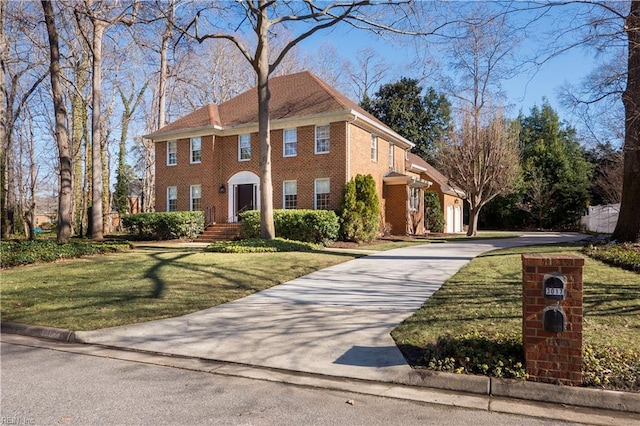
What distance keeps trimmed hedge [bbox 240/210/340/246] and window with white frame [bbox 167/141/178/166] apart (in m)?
8.86

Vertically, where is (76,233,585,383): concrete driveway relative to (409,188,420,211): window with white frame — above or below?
below

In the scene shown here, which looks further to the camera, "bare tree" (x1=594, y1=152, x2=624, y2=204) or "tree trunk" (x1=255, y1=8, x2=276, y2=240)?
"bare tree" (x1=594, y1=152, x2=624, y2=204)

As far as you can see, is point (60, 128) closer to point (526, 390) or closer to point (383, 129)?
point (383, 129)

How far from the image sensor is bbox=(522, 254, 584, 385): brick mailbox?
161 inches

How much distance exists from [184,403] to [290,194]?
17.6 meters

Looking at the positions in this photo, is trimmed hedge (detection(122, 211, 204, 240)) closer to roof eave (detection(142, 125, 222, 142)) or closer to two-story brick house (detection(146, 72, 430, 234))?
two-story brick house (detection(146, 72, 430, 234))

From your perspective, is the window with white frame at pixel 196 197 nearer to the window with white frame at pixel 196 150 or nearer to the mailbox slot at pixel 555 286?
the window with white frame at pixel 196 150

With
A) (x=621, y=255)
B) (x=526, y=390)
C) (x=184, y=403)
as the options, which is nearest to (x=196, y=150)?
(x=621, y=255)

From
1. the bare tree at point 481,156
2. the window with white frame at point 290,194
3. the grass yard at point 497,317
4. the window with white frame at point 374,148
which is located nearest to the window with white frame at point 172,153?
the window with white frame at point 290,194

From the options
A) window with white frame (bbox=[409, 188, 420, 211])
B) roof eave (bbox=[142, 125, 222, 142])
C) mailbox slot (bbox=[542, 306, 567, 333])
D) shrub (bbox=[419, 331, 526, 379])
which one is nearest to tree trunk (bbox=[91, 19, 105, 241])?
roof eave (bbox=[142, 125, 222, 142])

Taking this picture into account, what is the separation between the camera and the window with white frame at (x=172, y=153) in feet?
80.7

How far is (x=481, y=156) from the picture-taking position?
2433 cm

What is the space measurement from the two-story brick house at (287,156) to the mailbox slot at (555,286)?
51.0ft

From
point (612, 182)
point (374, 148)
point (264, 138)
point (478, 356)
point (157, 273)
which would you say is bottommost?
point (478, 356)
